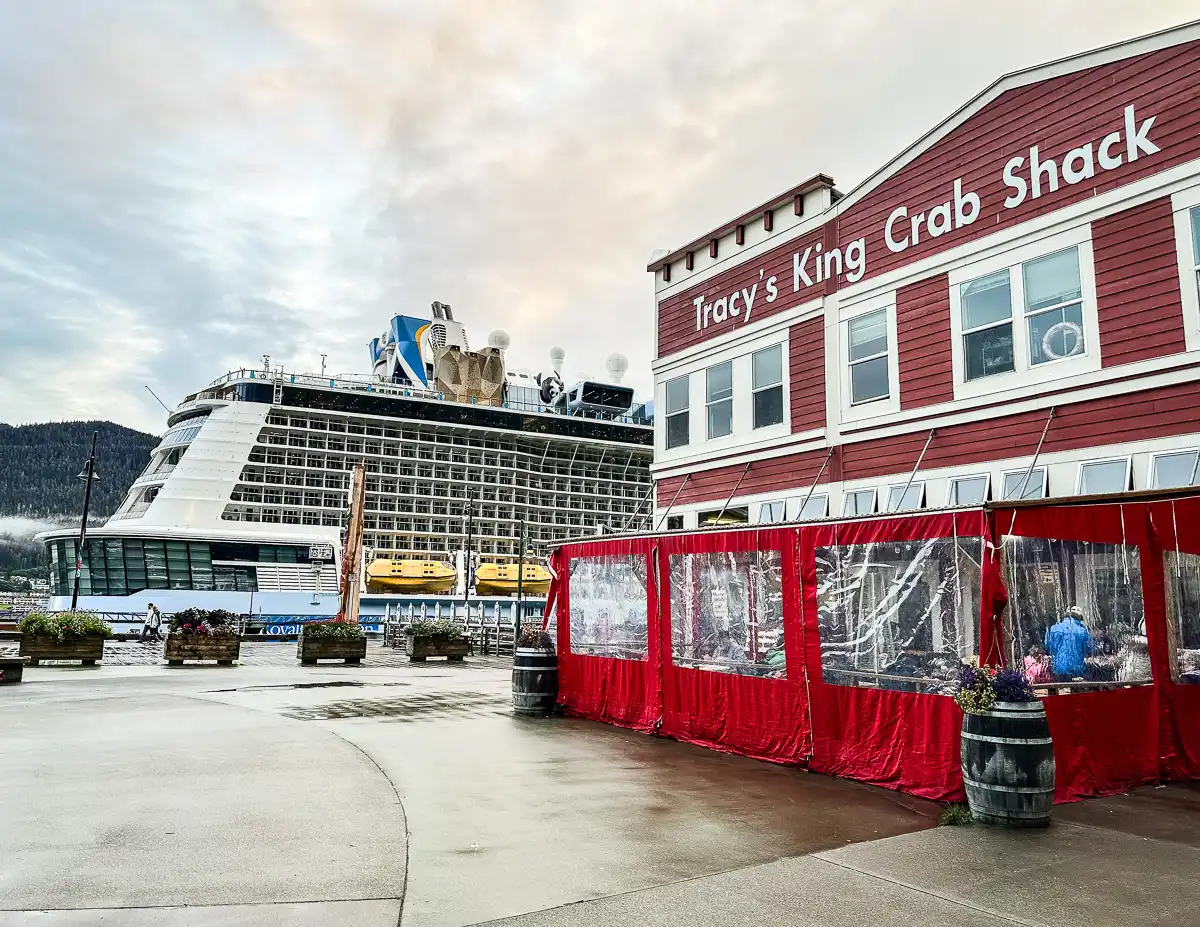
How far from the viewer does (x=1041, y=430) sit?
9859 millimetres

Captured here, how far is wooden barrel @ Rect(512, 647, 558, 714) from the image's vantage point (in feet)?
40.6

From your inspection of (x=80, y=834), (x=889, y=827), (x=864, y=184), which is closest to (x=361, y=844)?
(x=80, y=834)

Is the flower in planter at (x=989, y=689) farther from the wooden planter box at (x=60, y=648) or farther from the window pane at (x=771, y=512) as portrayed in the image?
the wooden planter box at (x=60, y=648)

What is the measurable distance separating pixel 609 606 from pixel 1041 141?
806cm

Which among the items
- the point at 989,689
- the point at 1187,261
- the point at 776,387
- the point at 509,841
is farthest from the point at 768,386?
the point at 509,841

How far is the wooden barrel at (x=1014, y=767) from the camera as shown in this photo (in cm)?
623

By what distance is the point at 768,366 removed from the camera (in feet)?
45.4

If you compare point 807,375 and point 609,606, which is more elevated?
point 807,375

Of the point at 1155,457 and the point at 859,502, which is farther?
the point at 859,502

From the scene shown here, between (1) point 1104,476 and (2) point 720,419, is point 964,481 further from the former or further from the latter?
(2) point 720,419

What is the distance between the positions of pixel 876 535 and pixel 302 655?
764 inches

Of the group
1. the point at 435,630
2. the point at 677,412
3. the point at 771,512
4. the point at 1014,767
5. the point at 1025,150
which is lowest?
the point at 435,630

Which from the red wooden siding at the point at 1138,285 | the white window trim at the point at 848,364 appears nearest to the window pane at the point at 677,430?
the white window trim at the point at 848,364

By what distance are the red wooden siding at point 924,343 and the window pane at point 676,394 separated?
446 centimetres
